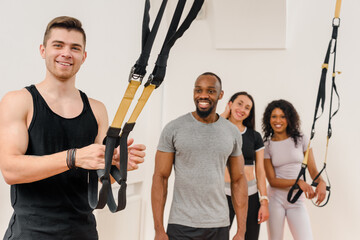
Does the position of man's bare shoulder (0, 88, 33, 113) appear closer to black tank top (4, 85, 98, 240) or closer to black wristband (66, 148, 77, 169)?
black tank top (4, 85, 98, 240)

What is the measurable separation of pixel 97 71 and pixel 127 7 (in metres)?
0.82

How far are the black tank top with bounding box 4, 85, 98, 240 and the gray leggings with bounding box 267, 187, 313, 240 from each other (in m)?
2.11

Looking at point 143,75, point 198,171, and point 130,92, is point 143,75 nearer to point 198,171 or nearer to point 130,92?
point 130,92

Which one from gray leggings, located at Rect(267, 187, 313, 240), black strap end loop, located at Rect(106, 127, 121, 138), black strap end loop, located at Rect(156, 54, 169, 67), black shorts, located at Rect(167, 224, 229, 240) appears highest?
black strap end loop, located at Rect(156, 54, 169, 67)

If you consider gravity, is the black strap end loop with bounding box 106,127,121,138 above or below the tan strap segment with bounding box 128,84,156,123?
below

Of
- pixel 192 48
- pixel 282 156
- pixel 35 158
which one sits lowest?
pixel 282 156

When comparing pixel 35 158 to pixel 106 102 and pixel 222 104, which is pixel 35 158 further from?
pixel 222 104

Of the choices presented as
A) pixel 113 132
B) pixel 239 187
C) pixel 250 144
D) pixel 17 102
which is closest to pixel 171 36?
pixel 113 132

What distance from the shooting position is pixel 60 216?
1.42 metres

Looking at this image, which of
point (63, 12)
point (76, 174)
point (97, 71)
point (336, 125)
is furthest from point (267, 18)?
point (76, 174)

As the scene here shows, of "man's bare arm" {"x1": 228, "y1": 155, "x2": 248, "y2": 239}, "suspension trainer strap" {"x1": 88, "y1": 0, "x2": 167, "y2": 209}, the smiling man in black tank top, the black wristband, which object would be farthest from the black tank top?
"man's bare arm" {"x1": 228, "y1": 155, "x2": 248, "y2": 239}

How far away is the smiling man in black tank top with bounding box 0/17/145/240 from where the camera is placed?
4.35 ft

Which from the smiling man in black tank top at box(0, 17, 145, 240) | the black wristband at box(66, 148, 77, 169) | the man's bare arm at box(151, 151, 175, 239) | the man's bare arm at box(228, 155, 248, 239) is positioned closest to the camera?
the black wristband at box(66, 148, 77, 169)

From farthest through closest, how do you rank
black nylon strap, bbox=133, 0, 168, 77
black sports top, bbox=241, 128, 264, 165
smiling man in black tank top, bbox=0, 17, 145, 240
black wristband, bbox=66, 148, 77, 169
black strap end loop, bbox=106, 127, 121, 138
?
black sports top, bbox=241, 128, 264, 165 → smiling man in black tank top, bbox=0, 17, 145, 240 → black wristband, bbox=66, 148, 77, 169 → black strap end loop, bbox=106, 127, 121, 138 → black nylon strap, bbox=133, 0, 168, 77
